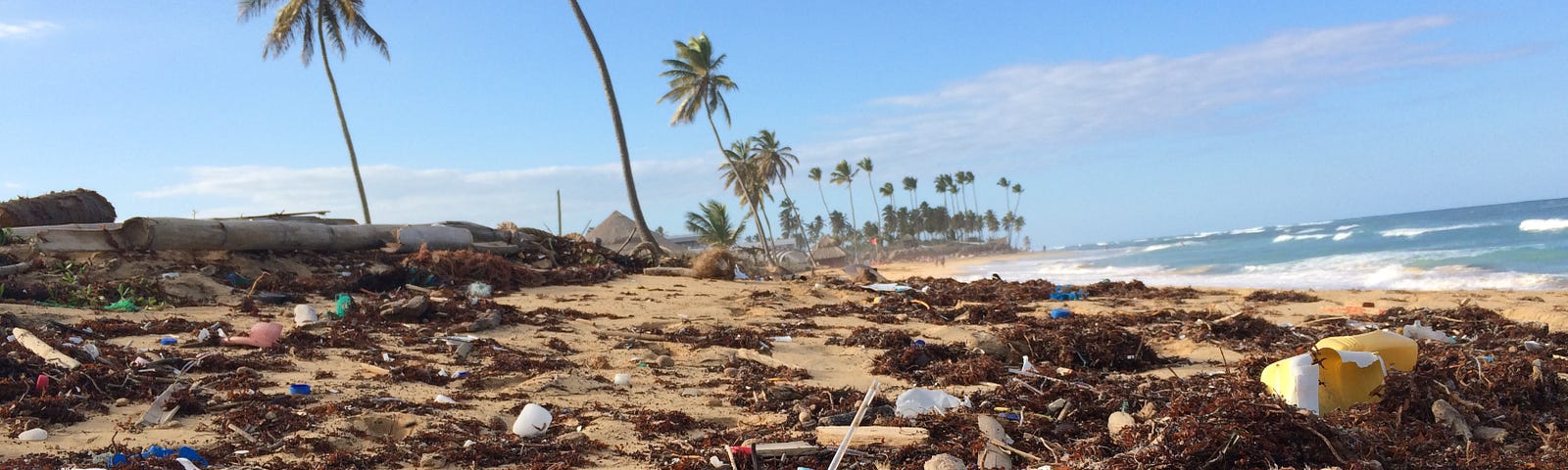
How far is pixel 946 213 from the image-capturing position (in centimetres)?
8244

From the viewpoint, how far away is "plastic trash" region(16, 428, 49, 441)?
12.6ft

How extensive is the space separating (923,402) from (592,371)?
2.56 metres

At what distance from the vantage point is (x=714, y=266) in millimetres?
13492

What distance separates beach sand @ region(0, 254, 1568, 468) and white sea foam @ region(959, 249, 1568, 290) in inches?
385

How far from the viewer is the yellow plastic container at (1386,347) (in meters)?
4.17

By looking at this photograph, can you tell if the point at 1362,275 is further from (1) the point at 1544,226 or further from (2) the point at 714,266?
(1) the point at 1544,226

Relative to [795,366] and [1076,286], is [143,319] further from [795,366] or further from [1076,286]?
[1076,286]

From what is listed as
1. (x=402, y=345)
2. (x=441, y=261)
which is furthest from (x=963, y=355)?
(x=441, y=261)

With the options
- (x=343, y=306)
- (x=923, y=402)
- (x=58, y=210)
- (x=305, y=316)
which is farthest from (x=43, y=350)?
(x=58, y=210)

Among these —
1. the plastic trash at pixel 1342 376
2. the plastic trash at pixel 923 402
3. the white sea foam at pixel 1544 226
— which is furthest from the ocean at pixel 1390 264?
the plastic trash at pixel 923 402

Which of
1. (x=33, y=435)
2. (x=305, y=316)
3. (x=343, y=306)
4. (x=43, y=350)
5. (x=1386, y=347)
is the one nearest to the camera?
(x=33, y=435)

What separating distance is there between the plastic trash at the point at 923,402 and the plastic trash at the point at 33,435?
3.89 meters

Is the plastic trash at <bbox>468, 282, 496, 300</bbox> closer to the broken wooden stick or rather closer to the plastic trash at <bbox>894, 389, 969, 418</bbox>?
the broken wooden stick

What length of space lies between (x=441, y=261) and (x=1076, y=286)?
28.4 feet
